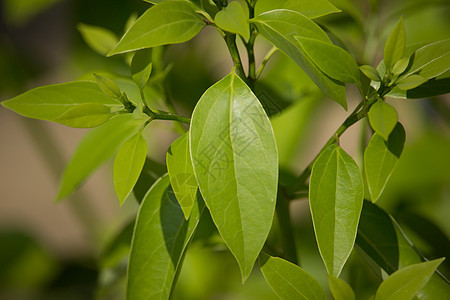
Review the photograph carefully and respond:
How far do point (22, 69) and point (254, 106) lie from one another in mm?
767

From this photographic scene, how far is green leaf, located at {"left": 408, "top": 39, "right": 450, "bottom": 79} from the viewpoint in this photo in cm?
31

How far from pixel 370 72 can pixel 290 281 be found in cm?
17

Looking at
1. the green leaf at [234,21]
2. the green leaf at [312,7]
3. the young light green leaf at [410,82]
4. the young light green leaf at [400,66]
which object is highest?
the green leaf at [312,7]

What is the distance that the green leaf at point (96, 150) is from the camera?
1.52 feet

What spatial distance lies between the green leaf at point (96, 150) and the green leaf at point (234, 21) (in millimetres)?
187

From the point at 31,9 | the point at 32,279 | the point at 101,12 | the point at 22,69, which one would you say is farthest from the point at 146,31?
the point at 32,279

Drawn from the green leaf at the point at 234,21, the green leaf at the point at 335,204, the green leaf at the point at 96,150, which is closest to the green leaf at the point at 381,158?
the green leaf at the point at 335,204

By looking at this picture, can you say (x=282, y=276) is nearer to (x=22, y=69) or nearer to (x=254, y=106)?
(x=254, y=106)

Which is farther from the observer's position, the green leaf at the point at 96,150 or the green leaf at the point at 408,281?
the green leaf at the point at 96,150

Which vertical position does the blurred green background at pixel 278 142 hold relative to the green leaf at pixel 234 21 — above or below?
below

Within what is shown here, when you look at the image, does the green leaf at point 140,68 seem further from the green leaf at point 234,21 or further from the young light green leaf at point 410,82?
the young light green leaf at point 410,82

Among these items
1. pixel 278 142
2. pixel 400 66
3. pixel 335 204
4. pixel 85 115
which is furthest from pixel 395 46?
pixel 278 142

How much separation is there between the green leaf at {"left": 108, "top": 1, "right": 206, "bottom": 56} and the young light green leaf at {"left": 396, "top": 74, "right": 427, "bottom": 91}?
0.15 m

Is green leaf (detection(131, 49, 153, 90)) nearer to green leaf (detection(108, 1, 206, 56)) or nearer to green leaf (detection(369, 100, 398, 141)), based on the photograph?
green leaf (detection(108, 1, 206, 56))
